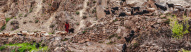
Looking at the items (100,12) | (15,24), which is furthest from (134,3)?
(15,24)

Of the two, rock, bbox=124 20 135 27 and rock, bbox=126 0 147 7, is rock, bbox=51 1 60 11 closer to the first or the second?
rock, bbox=126 0 147 7

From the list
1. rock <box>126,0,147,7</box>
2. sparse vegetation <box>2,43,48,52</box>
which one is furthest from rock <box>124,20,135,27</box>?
sparse vegetation <box>2,43,48,52</box>

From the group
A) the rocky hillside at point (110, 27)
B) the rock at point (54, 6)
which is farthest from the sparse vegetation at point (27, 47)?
the rock at point (54, 6)

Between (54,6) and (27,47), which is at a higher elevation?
(54,6)

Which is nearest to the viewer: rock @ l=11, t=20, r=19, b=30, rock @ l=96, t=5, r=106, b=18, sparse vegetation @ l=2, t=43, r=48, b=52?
sparse vegetation @ l=2, t=43, r=48, b=52

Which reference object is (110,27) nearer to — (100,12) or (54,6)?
(100,12)

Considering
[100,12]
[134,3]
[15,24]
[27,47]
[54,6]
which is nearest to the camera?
[27,47]

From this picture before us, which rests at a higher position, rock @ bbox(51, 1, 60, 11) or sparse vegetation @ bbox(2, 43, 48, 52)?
rock @ bbox(51, 1, 60, 11)

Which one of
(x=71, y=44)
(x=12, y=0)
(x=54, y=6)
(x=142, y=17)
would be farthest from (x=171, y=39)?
(x=12, y=0)
